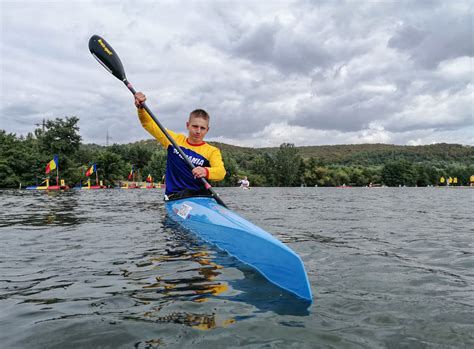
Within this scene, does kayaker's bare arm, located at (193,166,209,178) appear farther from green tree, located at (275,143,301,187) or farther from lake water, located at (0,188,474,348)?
green tree, located at (275,143,301,187)

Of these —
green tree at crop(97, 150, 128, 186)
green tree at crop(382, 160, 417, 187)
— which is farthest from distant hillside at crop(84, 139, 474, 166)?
green tree at crop(97, 150, 128, 186)

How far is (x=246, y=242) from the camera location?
15.3ft

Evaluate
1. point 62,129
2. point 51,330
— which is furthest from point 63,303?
point 62,129

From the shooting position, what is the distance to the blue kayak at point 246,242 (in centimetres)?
362

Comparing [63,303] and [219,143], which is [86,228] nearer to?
[63,303]

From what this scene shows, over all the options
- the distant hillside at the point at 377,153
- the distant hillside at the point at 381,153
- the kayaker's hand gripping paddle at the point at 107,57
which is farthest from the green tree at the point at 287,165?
the kayaker's hand gripping paddle at the point at 107,57

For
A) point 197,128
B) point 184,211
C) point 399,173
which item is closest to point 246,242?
point 184,211

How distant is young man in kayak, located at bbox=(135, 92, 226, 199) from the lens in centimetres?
774

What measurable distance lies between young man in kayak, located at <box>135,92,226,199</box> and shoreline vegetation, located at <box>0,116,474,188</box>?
54135 millimetres

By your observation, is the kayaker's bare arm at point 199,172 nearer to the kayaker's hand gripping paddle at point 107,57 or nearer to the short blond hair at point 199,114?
the short blond hair at point 199,114

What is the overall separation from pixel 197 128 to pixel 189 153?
0.62 metres

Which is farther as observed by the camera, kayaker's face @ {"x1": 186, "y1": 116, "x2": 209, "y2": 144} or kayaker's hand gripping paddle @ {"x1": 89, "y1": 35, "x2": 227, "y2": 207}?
kayaker's hand gripping paddle @ {"x1": 89, "y1": 35, "x2": 227, "y2": 207}

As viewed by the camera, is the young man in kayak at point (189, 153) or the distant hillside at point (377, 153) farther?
the distant hillside at point (377, 153)

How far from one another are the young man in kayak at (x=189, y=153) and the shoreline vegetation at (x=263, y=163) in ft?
178
